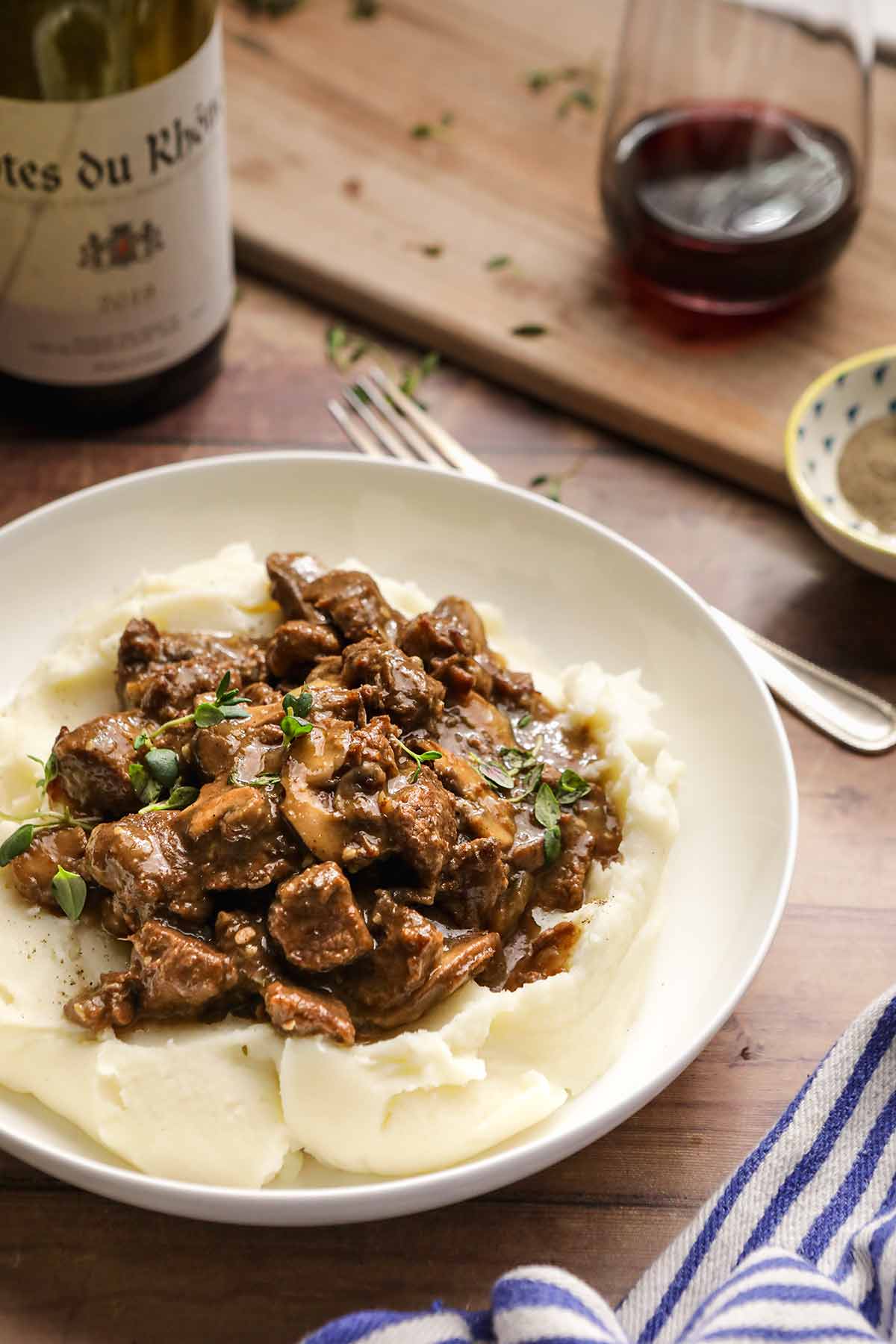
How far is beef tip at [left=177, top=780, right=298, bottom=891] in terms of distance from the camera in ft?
12.1

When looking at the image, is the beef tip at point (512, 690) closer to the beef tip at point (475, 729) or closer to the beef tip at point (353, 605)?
the beef tip at point (475, 729)

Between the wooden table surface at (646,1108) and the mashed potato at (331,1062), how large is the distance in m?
0.30

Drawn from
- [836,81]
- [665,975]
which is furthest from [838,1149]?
[836,81]

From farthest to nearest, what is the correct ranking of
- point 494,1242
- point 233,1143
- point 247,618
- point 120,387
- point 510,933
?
point 120,387 → point 247,618 → point 510,933 → point 494,1242 → point 233,1143

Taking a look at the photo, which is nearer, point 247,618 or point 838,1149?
point 838,1149

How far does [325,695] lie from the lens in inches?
157

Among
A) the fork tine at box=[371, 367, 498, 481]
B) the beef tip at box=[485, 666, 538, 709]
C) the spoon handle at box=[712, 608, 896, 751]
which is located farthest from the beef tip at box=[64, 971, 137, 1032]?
the fork tine at box=[371, 367, 498, 481]

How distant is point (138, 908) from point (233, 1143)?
0.63m

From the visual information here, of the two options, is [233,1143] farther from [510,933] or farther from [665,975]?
[665,975]

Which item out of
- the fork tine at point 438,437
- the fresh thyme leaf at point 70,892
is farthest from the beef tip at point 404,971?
the fork tine at point 438,437

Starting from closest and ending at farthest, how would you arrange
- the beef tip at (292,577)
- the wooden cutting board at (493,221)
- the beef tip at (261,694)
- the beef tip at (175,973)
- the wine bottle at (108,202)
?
the beef tip at (175,973) < the beef tip at (261,694) < the beef tip at (292,577) < the wine bottle at (108,202) < the wooden cutting board at (493,221)

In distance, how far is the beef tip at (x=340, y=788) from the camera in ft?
12.1

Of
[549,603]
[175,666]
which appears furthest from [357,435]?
[175,666]

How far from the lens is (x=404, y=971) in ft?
→ 11.8
